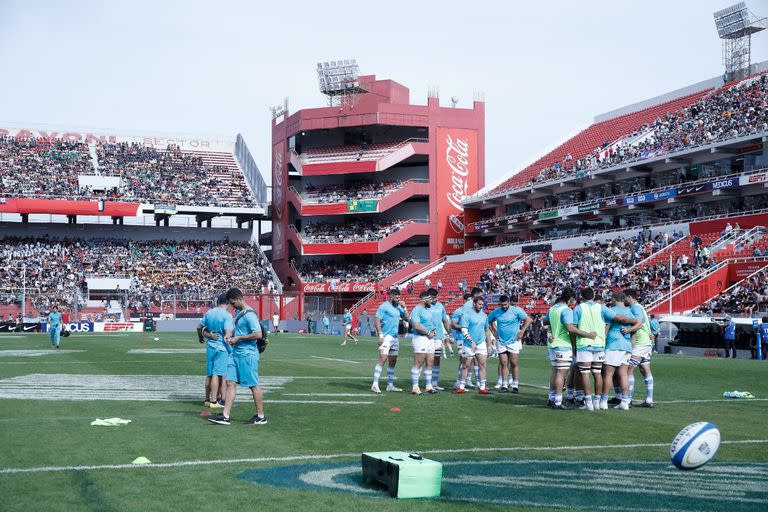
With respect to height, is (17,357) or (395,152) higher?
(395,152)

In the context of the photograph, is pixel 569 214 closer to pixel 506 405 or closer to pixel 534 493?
pixel 506 405

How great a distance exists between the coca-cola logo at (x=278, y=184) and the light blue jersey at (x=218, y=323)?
215 ft

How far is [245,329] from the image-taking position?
41.7 ft

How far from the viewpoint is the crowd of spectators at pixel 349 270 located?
234ft

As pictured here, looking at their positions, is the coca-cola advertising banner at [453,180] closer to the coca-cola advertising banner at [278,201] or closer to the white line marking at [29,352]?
the coca-cola advertising banner at [278,201]

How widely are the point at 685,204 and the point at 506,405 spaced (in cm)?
4100

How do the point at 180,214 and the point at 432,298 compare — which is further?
the point at 180,214

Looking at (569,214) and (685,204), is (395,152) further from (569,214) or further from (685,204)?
(685,204)

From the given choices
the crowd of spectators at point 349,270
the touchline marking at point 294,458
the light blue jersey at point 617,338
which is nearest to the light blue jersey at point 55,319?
the light blue jersey at point 617,338

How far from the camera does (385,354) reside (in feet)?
57.1

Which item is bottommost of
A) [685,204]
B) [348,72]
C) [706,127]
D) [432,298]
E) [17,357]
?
[17,357]

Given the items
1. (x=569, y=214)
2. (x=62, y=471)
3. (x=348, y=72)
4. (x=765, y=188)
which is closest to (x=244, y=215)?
(x=348, y=72)

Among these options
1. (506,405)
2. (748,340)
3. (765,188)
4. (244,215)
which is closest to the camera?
(506,405)

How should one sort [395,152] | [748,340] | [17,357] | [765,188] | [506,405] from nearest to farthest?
[506,405]
[17,357]
[748,340]
[765,188]
[395,152]
